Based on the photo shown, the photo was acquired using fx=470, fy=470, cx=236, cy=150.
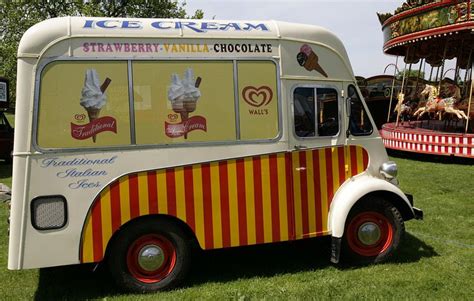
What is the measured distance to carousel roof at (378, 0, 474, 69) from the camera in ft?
40.7

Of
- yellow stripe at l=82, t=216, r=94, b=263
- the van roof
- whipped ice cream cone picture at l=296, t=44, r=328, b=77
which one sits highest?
the van roof

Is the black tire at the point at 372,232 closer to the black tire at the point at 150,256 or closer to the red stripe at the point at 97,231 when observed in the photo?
the black tire at the point at 150,256

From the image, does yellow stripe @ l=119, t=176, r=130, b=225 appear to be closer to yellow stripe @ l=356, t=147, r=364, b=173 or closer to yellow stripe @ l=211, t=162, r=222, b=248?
yellow stripe @ l=211, t=162, r=222, b=248

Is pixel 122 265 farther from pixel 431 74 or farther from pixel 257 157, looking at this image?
pixel 431 74

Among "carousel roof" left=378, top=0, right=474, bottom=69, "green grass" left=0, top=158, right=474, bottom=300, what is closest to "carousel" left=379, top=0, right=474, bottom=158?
"carousel roof" left=378, top=0, right=474, bottom=69

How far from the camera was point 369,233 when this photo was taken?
17.3 ft

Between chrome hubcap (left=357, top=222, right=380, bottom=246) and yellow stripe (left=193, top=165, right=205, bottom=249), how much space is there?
184cm

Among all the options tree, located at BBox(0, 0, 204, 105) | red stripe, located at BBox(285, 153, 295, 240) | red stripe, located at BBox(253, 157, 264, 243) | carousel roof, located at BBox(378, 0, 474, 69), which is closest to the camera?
red stripe, located at BBox(253, 157, 264, 243)

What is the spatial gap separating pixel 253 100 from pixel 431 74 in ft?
55.0

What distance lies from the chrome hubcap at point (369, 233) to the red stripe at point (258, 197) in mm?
1212

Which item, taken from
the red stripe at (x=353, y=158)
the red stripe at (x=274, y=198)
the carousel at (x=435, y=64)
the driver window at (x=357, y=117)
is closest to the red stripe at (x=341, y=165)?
the red stripe at (x=353, y=158)

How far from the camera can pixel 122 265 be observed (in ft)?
14.8

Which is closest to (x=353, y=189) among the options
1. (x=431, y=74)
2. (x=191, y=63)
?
(x=191, y=63)

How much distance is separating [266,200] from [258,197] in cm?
10
